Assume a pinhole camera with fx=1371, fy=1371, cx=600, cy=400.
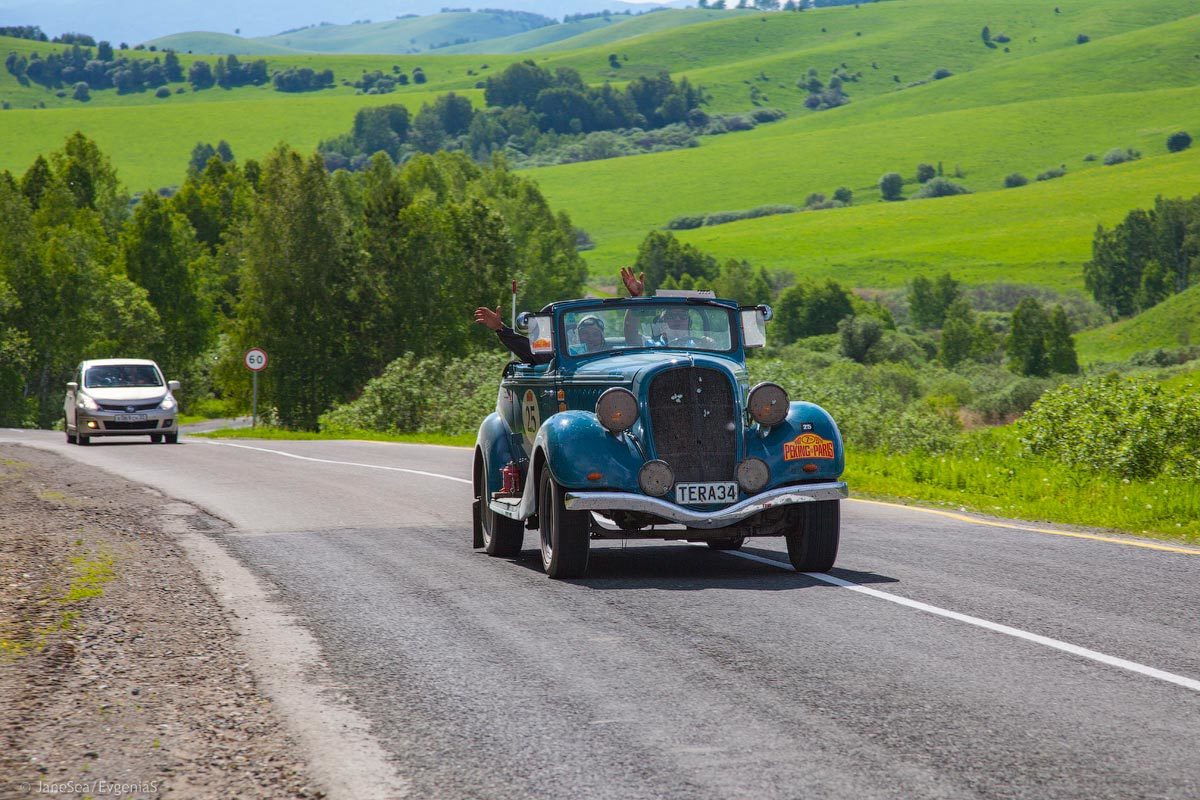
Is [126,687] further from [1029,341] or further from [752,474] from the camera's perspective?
[1029,341]

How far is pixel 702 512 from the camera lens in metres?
9.59

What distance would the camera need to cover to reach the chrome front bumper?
9.33 meters

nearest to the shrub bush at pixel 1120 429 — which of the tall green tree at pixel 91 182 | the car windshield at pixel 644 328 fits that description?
the car windshield at pixel 644 328

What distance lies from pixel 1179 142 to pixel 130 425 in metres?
164

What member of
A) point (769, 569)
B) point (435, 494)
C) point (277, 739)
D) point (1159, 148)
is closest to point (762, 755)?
point (277, 739)

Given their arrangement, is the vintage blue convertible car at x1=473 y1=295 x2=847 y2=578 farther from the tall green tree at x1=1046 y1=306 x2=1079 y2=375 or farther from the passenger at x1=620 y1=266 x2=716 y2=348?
the tall green tree at x1=1046 y1=306 x2=1079 y2=375

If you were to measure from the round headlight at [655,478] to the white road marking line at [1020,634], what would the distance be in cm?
126

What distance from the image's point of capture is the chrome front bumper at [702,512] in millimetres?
9328

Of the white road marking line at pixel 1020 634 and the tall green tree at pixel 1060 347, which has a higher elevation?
the tall green tree at pixel 1060 347

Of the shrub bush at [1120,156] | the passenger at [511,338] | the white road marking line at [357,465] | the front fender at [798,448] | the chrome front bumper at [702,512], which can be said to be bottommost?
the white road marking line at [357,465]

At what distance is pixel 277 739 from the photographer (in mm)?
5465

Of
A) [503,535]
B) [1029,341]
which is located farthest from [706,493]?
[1029,341]

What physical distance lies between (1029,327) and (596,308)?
93.6 meters

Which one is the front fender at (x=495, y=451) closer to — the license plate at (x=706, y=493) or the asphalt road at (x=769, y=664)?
the asphalt road at (x=769, y=664)
